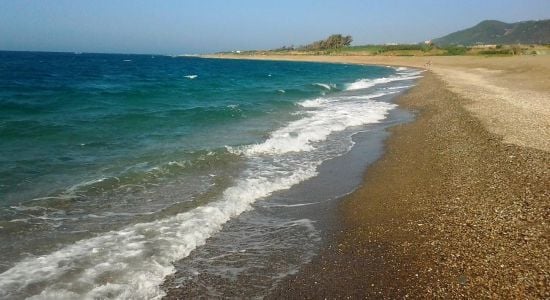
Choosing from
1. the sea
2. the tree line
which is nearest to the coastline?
the sea

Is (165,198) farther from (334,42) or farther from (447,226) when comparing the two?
(334,42)

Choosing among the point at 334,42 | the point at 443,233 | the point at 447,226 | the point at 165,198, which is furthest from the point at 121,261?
the point at 334,42

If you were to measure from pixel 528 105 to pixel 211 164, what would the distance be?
613 inches

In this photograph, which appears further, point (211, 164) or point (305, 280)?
point (211, 164)

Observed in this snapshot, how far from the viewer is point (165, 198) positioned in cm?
919

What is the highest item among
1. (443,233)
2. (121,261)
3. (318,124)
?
(318,124)

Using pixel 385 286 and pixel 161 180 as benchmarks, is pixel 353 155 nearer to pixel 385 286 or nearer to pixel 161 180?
pixel 161 180

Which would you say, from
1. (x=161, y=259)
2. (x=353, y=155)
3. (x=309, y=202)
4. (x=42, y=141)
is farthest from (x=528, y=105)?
(x=42, y=141)

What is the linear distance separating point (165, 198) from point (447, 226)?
228 inches

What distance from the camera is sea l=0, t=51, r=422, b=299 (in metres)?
5.98

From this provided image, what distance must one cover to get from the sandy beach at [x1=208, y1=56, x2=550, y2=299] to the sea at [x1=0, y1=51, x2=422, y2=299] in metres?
0.58

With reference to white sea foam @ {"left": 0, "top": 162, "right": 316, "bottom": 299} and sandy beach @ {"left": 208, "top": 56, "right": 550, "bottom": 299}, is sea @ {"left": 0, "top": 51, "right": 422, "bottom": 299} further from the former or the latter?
sandy beach @ {"left": 208, "top": 56, "right": 550, "bottom": 299}

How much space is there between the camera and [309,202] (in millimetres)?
9141

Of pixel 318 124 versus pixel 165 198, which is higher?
pixel 318 124
